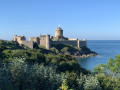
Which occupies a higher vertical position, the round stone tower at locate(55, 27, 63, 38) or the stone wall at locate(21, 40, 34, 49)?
the round stone tower at locate(55, 27, 63, 38)

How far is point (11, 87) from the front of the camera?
9.02 meters

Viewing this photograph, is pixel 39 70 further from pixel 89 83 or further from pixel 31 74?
pixel 89 83

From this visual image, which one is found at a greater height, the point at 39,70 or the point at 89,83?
the point at 39,70

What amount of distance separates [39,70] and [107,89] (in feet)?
17.9

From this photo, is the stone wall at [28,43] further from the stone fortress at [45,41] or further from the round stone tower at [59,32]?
the round stone tower at [59,32]

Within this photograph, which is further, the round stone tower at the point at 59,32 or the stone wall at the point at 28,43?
the round stone tower at the point at 59,32

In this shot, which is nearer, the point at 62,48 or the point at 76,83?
the point at 76,83

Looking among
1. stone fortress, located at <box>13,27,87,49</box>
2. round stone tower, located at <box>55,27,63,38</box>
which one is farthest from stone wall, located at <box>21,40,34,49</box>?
round stone tower, located at <box>55,27,63,38</box>

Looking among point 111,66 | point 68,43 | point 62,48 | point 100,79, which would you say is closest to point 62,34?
point 68,43

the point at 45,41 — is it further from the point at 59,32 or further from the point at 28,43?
the point at 59,32

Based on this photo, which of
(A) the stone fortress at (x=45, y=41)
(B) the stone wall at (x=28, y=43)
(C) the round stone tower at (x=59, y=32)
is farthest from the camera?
(C) the round stone tower at (x=59, y=32)

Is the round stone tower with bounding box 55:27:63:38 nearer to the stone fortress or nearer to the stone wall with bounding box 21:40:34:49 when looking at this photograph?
the stone fortress

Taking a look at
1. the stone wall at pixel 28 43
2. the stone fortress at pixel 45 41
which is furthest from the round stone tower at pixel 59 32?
the stone wall at pixel 28 43

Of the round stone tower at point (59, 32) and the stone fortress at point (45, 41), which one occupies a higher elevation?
the round stone tower at point (59, 32)
